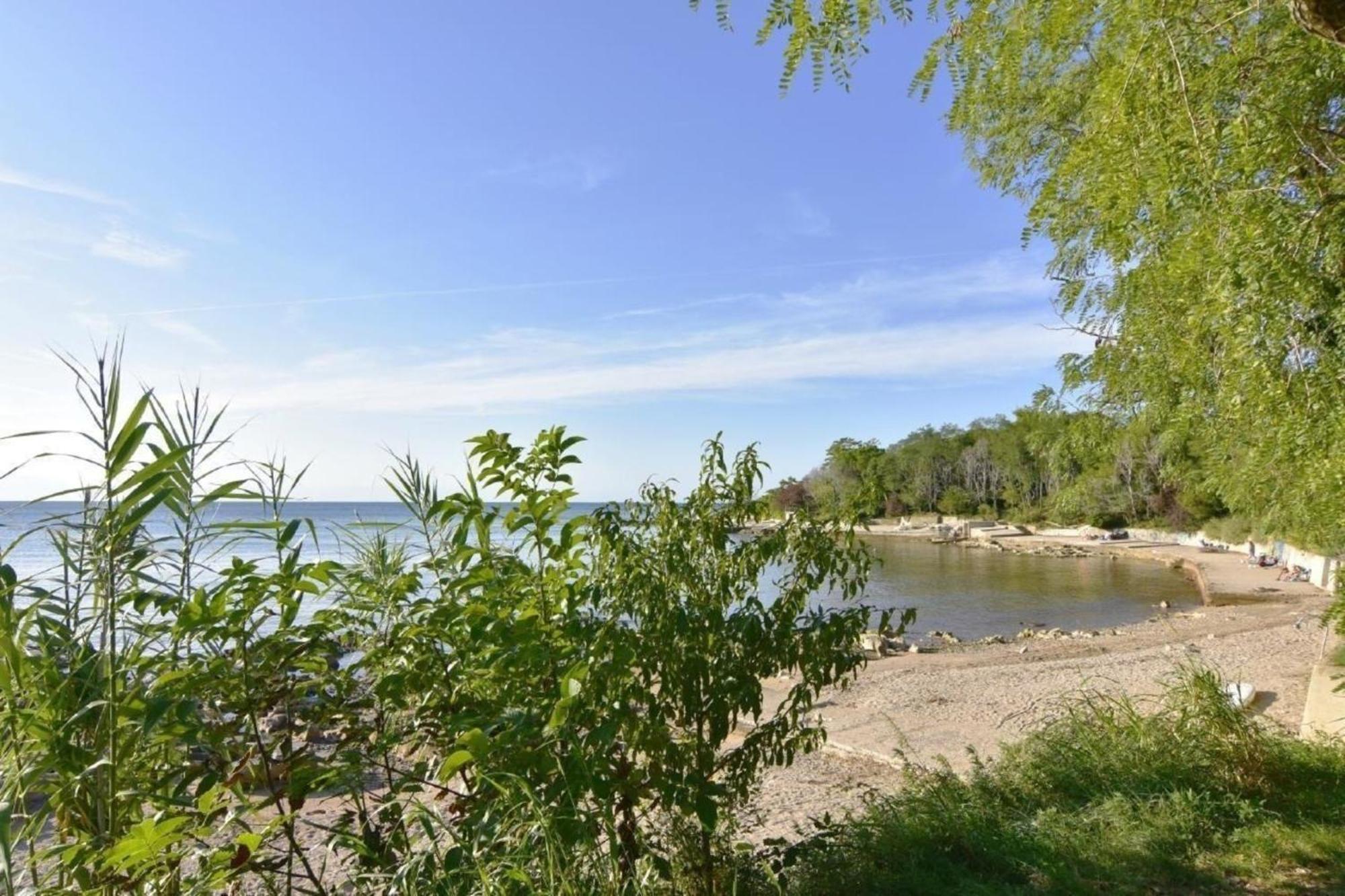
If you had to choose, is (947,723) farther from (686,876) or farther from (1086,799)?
(686,876)

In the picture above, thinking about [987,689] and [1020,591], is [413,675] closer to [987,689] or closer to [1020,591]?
[987,689]

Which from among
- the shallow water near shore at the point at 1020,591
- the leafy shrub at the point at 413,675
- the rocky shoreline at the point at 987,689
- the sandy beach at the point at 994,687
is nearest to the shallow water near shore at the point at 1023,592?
the shallow water near shore at the point at 1020,591

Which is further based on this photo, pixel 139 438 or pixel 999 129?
pixel 999 129

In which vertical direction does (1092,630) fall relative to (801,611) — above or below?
below

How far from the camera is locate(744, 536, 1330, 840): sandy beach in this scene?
295 inches

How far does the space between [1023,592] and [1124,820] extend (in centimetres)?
2815

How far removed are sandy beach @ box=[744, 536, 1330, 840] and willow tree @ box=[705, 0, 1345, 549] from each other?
8.27 feet

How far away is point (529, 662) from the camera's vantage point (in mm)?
2338

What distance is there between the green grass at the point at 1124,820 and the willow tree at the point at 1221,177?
1.46m

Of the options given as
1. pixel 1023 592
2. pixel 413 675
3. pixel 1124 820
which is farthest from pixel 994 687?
pixel 1023 592

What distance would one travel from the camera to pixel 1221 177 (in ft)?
12.2

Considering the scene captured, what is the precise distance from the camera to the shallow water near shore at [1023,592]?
23.0m

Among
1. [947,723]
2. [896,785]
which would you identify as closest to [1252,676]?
[947,723]

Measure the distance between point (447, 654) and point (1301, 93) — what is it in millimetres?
4696
